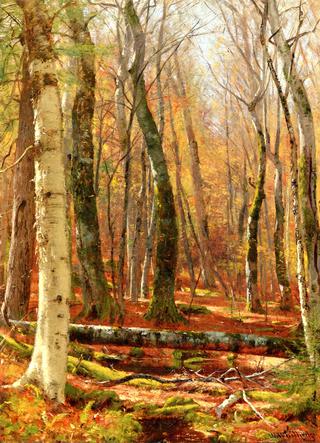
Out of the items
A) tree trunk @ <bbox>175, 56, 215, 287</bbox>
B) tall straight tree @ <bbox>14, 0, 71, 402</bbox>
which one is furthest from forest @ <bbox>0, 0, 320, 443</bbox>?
tree trunk @ <bbox>175, 56, 215, 287</bbox>

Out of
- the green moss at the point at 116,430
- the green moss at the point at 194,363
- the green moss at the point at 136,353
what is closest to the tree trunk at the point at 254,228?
the green moss at the point at 194,363

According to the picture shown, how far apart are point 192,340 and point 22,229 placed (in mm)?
4063

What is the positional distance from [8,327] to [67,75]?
5.92 m

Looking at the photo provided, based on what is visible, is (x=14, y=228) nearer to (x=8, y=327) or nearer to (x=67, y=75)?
(x=8, y=327)

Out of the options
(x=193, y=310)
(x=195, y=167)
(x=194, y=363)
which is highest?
(x=195, y=167)

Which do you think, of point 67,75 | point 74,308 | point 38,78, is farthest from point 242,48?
point 38,78

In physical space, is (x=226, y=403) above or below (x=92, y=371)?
below

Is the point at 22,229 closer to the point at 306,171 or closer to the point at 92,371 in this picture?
the point at 92,371

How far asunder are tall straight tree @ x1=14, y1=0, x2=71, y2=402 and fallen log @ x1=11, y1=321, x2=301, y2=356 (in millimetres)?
3108

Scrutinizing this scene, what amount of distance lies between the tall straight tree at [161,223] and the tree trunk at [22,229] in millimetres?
2955

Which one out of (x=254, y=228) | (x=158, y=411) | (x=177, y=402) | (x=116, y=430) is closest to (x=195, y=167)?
(x=254, y=228)

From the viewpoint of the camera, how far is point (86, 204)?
1083cm
